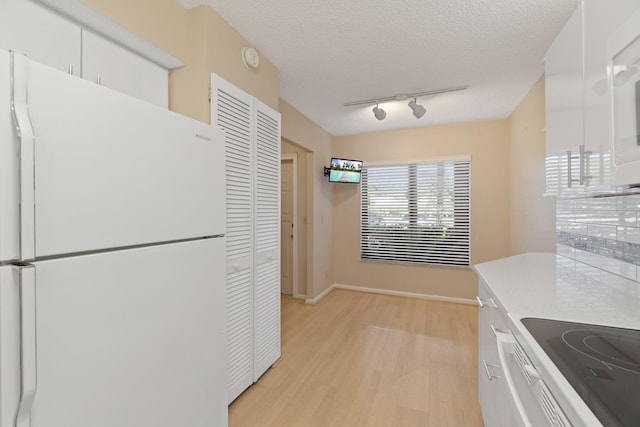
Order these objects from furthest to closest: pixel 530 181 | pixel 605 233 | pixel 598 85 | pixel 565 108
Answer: pixel 530 181 → pixel 605 233 → pixel 565 108 → pixel 598 85

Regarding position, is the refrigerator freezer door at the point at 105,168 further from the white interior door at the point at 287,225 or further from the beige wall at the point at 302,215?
the white interior door at the point at 287,225

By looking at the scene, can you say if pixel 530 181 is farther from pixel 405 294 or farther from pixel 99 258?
pixel 99 258

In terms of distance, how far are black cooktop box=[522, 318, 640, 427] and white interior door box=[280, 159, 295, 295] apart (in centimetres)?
351

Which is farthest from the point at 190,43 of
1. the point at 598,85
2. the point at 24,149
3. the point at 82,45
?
the point at 598,85

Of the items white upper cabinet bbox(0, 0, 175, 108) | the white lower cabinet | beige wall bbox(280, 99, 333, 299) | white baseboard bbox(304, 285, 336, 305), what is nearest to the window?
beige wall bbox(280, 99, 333, 299)

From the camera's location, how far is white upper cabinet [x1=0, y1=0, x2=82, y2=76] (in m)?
1.08

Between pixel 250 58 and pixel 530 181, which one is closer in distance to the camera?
pixel 250 58

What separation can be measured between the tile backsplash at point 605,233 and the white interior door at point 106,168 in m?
2.14

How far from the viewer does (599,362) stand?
2.33 ft

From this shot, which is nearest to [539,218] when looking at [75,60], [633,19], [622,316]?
[622,316]

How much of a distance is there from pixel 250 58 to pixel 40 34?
115 cm

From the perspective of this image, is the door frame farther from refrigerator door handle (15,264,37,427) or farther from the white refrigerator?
refrigerator door handle (15,264,37,427)

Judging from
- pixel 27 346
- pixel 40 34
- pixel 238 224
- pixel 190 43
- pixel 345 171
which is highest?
pixel 190 43

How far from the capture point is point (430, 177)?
4074mm
